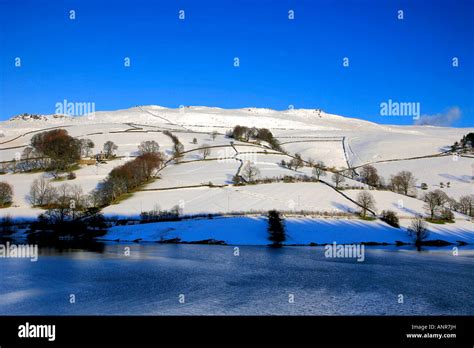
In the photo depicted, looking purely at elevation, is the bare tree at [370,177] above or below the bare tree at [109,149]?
below

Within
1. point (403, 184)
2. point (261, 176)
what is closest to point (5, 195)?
point (261, 176)

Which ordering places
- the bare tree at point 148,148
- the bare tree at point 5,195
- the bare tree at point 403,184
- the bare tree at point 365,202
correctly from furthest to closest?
the bare tree at point 148,148
the bare tree at point 403,184
the bare tree at point 5,195
the bare tree at point 365,202

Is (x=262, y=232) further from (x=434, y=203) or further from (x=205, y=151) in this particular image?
(x=205, y=151)

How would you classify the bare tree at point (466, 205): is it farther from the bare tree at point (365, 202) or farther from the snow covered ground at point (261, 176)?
the bare tree at point (365, 202)

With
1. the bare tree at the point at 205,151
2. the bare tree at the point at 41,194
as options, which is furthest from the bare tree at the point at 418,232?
the bare tree at the point at 41,194

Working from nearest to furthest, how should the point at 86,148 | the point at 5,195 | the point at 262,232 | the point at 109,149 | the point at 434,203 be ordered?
the point at 262,232
the point at 434,203
the point at 5,195
the point at 109,149
the point at 86,148

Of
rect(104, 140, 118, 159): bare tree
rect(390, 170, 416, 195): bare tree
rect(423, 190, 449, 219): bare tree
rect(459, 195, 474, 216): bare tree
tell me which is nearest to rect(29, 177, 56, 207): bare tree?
rect(104, 140, 118, 159): bare tree

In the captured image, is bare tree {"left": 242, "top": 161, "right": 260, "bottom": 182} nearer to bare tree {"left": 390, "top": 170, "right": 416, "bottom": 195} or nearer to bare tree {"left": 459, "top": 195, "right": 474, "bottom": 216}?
bare tree {"left": 390, "top": 170, "right": 416, "bottom": 195}
